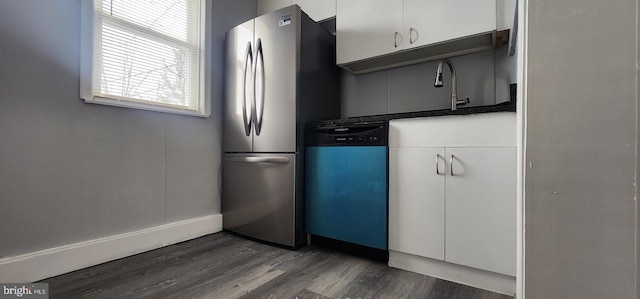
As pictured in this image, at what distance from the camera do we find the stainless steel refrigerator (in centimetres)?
193

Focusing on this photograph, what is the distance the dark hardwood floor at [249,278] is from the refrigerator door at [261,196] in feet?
0.67

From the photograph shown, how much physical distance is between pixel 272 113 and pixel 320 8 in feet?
3.39

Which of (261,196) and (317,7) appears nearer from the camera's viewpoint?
(261,196)

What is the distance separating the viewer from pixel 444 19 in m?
1.69

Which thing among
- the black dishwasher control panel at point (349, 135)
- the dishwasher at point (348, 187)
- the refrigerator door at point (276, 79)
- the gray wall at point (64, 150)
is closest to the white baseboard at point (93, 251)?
the gray wall at point (64, 150)

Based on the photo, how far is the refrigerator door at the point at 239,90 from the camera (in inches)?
85.0

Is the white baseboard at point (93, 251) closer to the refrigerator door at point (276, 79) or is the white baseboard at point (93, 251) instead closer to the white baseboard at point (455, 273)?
the refrigerator door at point (276, 79)

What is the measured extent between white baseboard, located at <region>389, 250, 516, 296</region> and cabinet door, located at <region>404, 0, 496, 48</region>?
1.34m

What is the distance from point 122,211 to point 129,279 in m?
0.54

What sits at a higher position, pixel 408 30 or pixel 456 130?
pixel 408 30

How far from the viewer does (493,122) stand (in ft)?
4.27

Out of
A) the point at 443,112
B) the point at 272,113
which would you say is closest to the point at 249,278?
the point at 272,113

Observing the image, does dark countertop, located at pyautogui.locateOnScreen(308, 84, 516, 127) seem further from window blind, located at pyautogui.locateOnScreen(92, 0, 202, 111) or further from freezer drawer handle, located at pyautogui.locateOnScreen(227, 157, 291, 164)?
window blind, located at pyautogui.locateOnScreen(92, 0, 202, 111)

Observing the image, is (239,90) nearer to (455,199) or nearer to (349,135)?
(349,135)
